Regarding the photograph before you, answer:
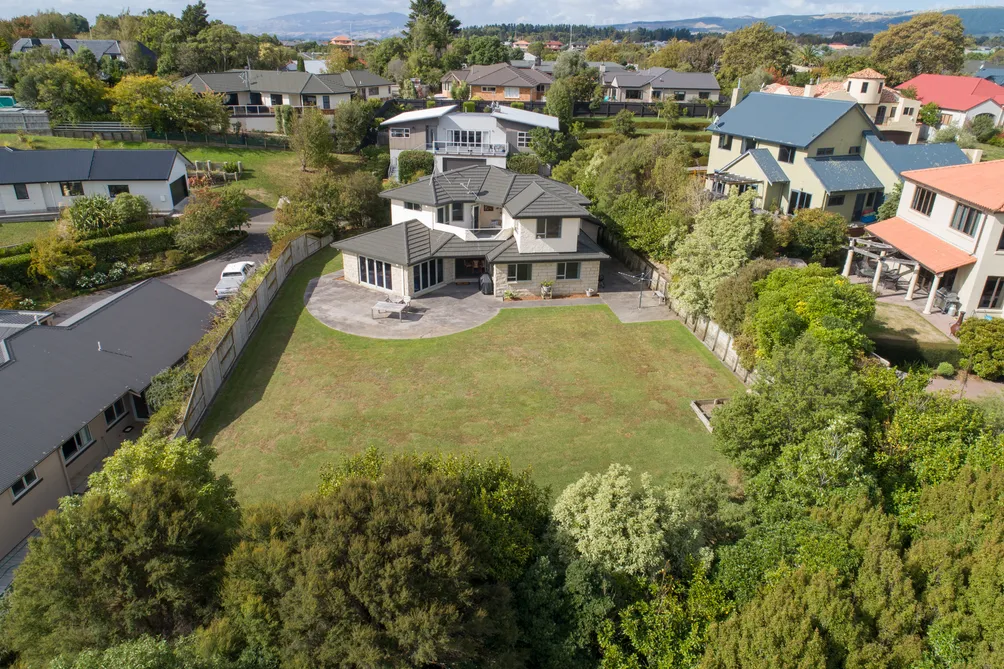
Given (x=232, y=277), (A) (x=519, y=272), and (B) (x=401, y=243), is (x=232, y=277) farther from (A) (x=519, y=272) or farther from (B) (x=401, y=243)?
(A) (x=519, y=272)

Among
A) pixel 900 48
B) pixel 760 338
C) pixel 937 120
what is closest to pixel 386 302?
pixel 760 338

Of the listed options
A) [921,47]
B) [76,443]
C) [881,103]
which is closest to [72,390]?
[76,443]

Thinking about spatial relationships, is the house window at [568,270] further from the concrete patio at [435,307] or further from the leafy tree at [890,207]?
the leafy tree at [890,207]

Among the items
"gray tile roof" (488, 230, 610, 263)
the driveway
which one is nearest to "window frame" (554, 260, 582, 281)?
"gray tile roof" (488, 230, 610, 263)

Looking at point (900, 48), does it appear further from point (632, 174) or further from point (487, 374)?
point (487, 374)

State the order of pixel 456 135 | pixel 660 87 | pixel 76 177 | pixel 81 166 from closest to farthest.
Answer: pixel 76 177, pixel 81 166, pixel 456 135, pixel 660 87

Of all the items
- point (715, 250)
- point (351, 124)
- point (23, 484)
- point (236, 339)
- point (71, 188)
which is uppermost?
point (351, 124)
